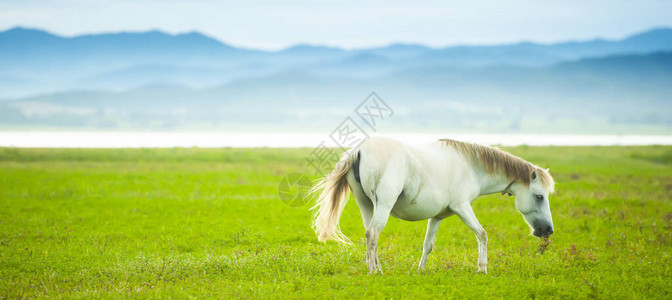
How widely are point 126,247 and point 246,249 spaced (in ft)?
9.87

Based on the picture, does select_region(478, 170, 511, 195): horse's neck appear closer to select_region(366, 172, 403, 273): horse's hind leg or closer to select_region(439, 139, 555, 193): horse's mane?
select_region(439, 139, 555, 193): horse's mane

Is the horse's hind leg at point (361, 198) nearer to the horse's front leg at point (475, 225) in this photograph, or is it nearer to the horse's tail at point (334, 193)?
the horse's tail at point (334, 193)

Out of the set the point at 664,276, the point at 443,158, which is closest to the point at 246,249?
the point at 443,158

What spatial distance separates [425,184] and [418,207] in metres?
0.44

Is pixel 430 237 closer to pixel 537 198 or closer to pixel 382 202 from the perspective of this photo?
pixel 382 202

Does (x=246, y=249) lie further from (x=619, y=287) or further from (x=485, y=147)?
(x=619, y=287)

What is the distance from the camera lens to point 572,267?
35.0ft

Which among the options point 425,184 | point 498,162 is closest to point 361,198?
point 425,184

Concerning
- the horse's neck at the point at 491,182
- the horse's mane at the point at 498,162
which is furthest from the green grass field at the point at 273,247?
the horse's mane at the point at 498,162

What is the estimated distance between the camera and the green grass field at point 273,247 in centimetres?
889

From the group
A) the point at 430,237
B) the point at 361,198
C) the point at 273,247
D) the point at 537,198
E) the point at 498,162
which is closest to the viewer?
the point at 361,198

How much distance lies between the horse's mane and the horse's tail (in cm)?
211

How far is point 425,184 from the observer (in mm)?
9383

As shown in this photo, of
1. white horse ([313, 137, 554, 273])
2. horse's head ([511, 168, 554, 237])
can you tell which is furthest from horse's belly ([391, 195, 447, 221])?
horse's head ([511, 168, 554, 237])
